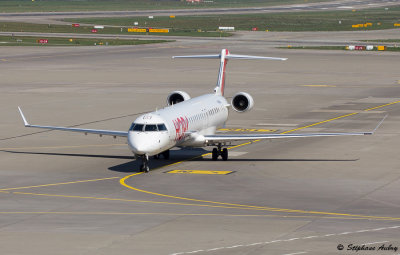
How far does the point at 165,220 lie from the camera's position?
33.1m

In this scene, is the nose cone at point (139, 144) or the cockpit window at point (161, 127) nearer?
the nose cone at point (139, 144)

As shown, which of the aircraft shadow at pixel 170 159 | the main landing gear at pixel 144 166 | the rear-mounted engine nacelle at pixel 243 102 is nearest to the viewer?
the main landing gear at pixel 144 166

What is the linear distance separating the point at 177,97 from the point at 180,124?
6.97m

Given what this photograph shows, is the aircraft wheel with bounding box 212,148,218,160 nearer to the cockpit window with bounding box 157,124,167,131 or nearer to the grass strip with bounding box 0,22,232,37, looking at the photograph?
the cockpit window with bounding box 157,124,167,131

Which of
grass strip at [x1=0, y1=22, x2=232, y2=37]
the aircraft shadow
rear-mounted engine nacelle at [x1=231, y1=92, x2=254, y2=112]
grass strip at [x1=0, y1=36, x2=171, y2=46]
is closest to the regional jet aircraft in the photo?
rear-mounted engine nacelle at [x1=231, y1=92, x2=254, y2=112]

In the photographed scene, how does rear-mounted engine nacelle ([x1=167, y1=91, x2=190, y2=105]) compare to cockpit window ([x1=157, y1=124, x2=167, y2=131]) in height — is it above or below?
above

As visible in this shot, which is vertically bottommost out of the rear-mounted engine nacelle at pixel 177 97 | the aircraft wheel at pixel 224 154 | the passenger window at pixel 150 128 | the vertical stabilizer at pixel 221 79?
the aircraft wheel at pixel 224 154

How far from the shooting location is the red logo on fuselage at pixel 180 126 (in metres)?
44.0

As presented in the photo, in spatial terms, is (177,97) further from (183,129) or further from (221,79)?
(183,129)

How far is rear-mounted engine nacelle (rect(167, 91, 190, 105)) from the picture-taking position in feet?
167

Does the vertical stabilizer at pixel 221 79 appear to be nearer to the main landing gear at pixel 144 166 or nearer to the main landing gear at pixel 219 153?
the main landing gear at pixel 219 153

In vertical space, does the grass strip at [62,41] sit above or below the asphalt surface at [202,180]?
below

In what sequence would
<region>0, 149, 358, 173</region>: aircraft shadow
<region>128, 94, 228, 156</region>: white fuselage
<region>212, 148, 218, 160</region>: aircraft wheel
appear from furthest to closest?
1. <region>212, 148, 218, 160</region>: aircraft wheel
2. <region>0, 149, 358, 173</region>: aircraft shadow
3. <region>128, 94, 228, 156</region>: white fuselage

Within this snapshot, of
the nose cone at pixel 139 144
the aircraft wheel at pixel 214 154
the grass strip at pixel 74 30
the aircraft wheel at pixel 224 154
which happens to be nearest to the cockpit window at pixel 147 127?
the nose cone at pixel 139 144
